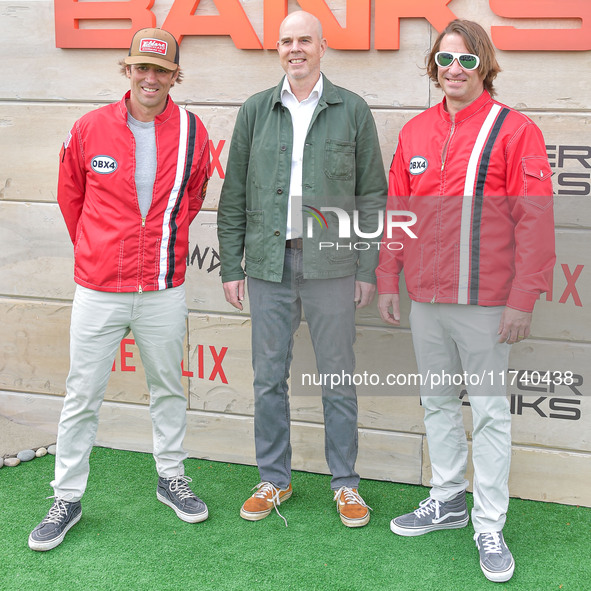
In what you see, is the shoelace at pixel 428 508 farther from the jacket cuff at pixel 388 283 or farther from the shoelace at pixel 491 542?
the jacket cuff at pixel 388 283

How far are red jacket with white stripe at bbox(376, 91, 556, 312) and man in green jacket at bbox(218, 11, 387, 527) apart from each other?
0.23m

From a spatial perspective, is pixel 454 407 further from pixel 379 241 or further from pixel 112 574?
pixel 112 574

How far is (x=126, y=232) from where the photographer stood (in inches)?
103

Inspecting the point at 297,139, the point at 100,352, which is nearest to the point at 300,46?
the point at 297,139

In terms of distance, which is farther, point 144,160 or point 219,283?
point 219,283

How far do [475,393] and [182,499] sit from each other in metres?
1.20

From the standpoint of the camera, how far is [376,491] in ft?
10.5

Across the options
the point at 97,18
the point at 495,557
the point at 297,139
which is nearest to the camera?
the point at 495,557

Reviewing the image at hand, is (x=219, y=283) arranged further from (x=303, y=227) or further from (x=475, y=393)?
(x=475, y=393)

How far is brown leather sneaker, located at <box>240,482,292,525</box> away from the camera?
2910mm

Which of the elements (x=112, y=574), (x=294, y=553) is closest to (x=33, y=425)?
(x=112, y=574)

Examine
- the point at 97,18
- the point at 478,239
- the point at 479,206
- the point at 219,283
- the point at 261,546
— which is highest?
the point at 97,18

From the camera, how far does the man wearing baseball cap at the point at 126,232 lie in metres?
2.61

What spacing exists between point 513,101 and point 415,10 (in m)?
0.52
